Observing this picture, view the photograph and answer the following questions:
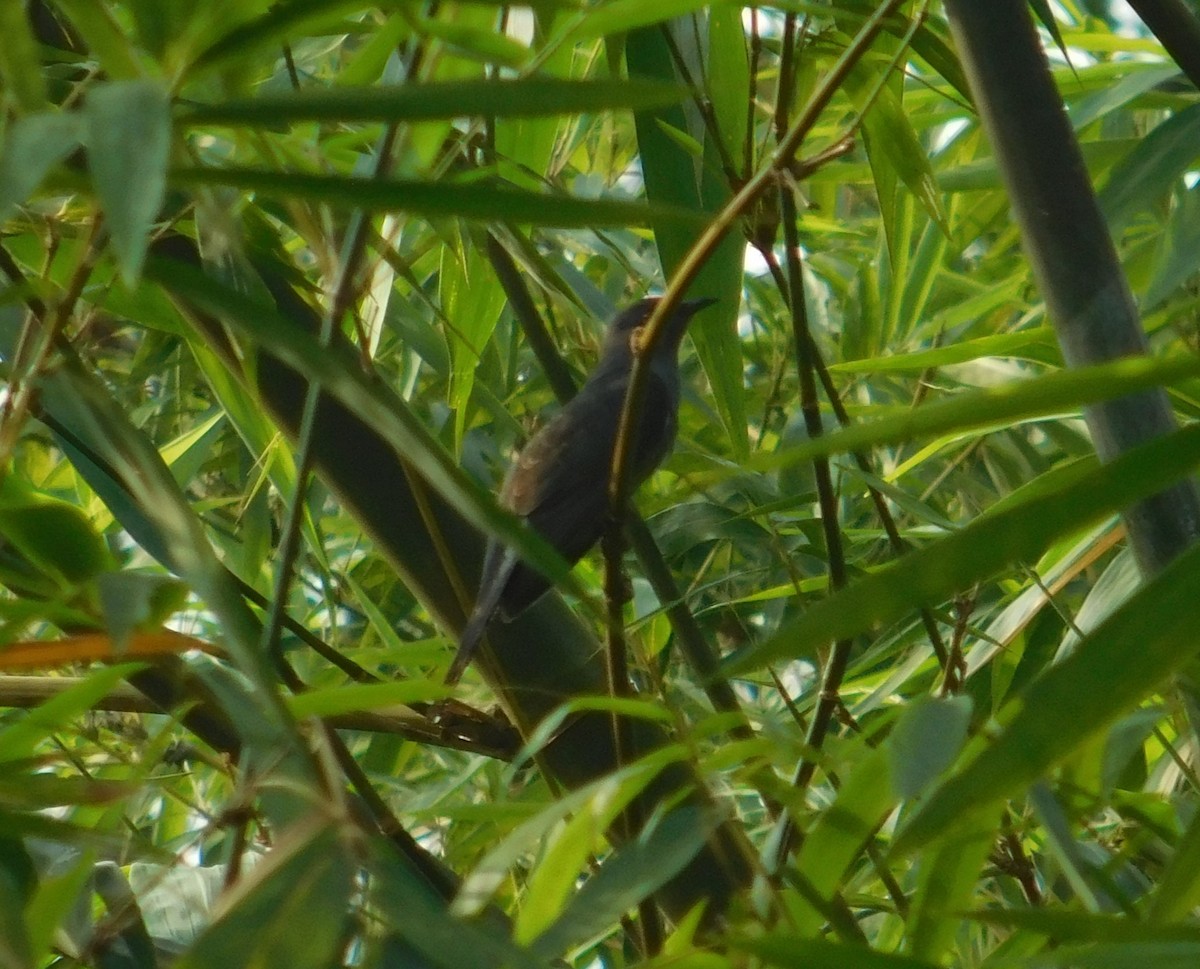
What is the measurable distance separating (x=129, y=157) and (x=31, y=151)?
0.05 metres

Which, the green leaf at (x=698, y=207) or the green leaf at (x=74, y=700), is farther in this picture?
the green leaf at (x=698, y=207)

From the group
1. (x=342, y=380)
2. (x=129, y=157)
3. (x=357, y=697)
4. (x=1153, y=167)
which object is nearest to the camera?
(x=129, y=157)

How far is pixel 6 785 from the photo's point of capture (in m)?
0.83

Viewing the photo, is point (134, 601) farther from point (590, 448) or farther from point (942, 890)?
point (590, 448)

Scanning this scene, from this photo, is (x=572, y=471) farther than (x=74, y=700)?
Yes

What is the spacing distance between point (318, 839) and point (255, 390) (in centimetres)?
65

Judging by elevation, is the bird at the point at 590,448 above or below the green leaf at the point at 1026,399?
above

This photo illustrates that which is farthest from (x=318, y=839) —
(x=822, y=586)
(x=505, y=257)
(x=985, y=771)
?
(x=822, y=586)

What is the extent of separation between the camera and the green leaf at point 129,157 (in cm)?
58

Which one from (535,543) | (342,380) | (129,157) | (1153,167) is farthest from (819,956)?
(1153,167)

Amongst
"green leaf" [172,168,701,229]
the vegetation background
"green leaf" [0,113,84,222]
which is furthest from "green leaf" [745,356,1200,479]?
"green leaf" [0,113,84,222]

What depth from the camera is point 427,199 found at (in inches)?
29.5

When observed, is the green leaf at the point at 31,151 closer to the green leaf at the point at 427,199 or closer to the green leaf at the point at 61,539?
the green leaf at the point at 427,199

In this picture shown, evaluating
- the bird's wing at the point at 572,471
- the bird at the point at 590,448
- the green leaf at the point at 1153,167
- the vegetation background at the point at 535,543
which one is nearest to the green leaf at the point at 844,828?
the vegetation background at the point at 535,543
